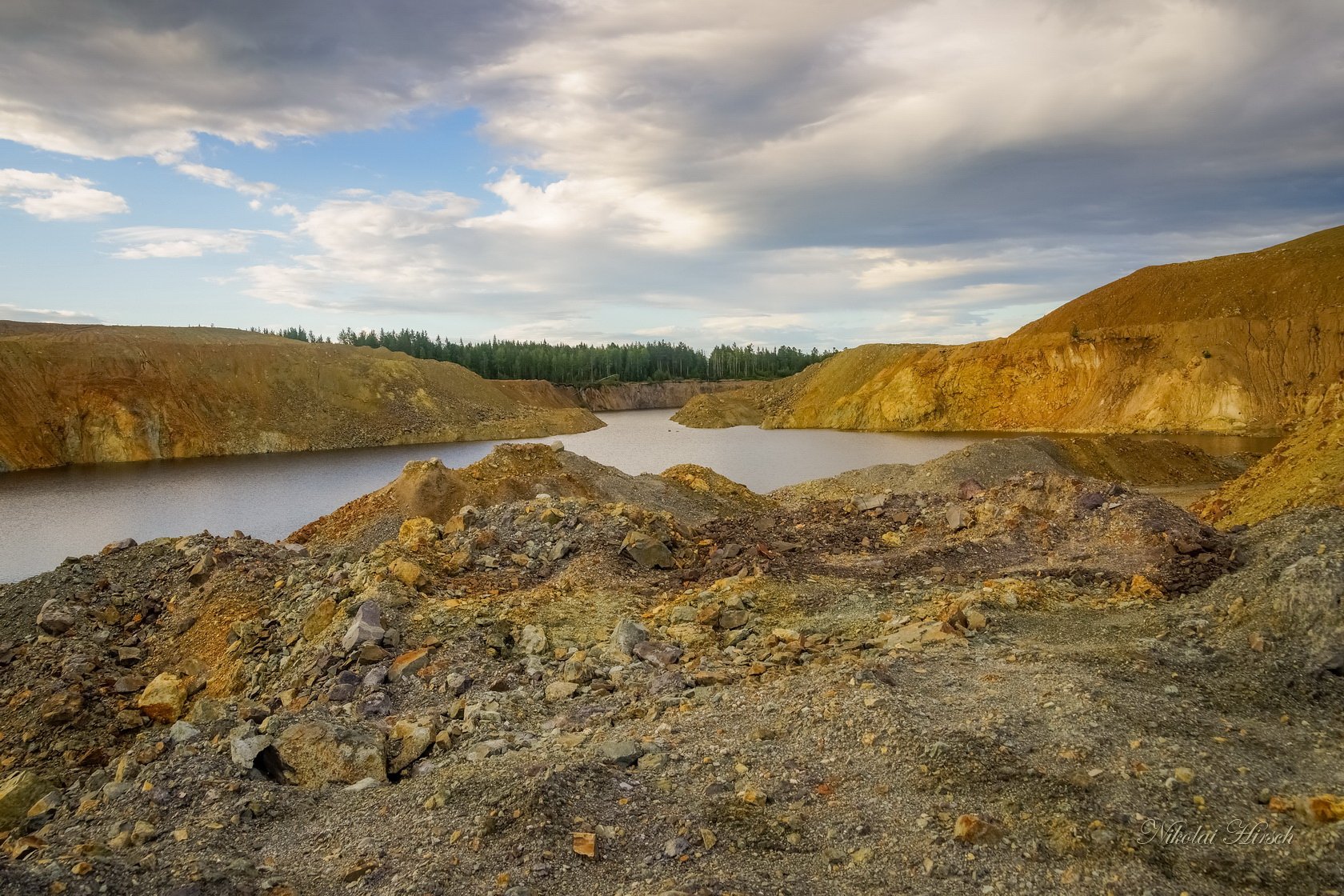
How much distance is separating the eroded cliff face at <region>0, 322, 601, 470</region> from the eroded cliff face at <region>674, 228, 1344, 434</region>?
25.8 meters

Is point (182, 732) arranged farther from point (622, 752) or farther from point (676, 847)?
point (676, 847)

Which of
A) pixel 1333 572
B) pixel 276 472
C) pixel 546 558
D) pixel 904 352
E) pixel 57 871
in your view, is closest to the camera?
Result: pixel 57 871

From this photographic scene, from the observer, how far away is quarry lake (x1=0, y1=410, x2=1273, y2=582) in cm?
2652

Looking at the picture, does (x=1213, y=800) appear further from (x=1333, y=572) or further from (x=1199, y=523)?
(x=1199, y=523)

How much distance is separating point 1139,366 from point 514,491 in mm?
51999

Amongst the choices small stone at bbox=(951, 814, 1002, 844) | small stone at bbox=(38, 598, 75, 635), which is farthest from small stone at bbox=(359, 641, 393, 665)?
small stone at bbox=(38, 598, 75, 635)

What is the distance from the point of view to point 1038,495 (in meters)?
15.5

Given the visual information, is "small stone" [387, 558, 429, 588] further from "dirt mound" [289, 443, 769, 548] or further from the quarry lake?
the quarry lake

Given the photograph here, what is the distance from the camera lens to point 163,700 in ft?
34.6

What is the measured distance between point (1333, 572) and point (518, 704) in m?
8.87

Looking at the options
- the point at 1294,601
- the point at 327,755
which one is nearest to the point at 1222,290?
the point at 1294,601

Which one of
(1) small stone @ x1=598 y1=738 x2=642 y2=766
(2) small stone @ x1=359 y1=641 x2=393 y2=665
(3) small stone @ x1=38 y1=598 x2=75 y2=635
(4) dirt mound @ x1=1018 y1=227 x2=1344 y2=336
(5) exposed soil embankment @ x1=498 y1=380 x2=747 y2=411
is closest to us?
(1) small stone @ x1=598 y1=738 x2=642 y2=766

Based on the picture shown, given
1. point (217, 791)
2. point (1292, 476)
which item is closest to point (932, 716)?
point (217, 791)

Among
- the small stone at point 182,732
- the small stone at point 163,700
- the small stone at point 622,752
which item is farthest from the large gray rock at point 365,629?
the small stone at point 622,752
